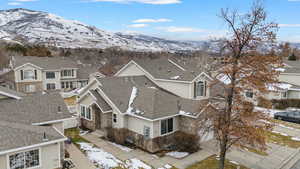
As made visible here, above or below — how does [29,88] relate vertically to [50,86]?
below

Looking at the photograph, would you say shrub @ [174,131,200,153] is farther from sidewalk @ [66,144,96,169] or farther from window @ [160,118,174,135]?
sidewalk @ [66,144,96,169]

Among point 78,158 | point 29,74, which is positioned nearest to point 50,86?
point 29,74

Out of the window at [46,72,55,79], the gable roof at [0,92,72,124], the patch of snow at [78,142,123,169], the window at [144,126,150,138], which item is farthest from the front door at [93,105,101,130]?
the window at [46,72,55,79]

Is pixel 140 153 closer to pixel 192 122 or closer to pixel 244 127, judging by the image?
pixel 192 122

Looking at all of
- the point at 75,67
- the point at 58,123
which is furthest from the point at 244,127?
the point at 75,67

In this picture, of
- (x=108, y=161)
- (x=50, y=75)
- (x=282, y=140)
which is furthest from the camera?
(x=50, y=75)

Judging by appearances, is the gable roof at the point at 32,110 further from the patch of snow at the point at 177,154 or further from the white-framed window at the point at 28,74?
the white-framed window at the point at 28,74

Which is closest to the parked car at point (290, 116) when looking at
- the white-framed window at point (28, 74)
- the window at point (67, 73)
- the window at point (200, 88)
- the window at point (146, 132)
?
the window at point (200, 88)

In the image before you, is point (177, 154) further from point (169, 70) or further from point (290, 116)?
point (290, 116)
